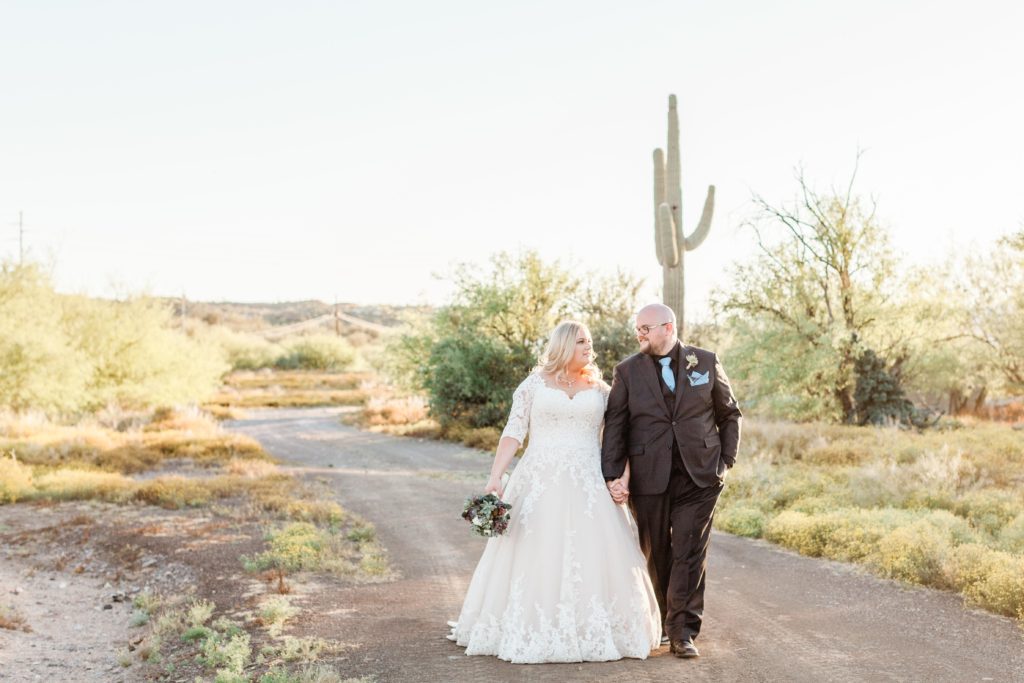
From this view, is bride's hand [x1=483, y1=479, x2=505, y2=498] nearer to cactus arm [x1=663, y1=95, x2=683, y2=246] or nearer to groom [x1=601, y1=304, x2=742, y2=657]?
groom [x1=601, y1=304, x2=742, y2=657]

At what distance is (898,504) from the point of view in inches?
450

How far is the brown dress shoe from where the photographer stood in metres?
5.88

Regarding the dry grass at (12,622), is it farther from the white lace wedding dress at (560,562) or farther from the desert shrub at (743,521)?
the desert shrub at (743,521)

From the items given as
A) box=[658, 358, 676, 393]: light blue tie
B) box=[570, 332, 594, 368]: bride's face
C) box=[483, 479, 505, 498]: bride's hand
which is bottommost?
box=[483, 479, 505, 498]: bride's hand

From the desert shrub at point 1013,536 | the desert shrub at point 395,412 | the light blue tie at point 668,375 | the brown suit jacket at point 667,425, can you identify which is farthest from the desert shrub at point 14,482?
the desert shrub at point 1013,536

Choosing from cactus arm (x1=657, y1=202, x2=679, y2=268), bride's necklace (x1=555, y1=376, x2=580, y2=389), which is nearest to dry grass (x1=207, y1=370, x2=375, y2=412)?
cactus arm (x1=657, y1=202, x2=679, y2=268)

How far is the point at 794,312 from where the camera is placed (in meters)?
23.7

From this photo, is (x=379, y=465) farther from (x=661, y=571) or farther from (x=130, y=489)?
(x=661, y=571)

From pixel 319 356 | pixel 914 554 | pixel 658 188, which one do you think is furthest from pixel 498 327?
pixel 319 356

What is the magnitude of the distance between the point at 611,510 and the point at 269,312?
13107 centimetres

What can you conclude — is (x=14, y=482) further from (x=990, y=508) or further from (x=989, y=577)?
(x=990, y=508)

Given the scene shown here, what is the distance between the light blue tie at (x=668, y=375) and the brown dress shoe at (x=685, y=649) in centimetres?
171

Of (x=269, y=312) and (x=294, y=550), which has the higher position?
(x=269, y=312)

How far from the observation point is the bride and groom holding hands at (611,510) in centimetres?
592
